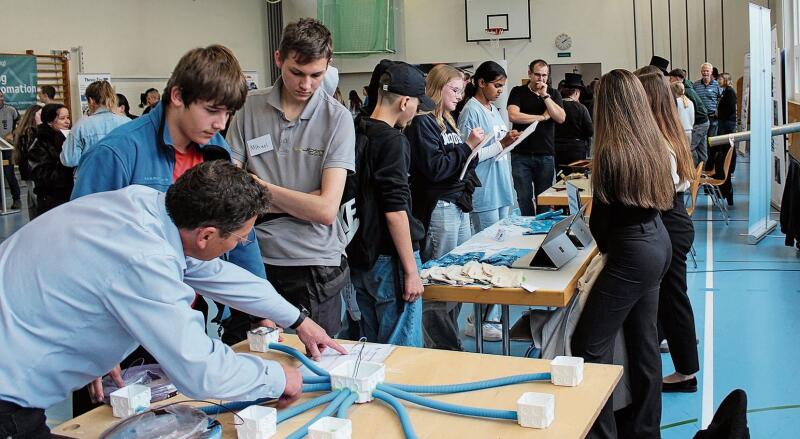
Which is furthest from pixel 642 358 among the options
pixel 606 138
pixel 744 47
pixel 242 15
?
pixel 242 15

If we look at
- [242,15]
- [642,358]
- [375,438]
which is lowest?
[642,358]

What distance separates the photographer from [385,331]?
2910mm

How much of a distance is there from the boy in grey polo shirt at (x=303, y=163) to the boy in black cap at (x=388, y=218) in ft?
1.07

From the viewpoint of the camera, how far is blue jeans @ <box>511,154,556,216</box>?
614 centimetres

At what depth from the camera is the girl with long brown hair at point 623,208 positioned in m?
2.69

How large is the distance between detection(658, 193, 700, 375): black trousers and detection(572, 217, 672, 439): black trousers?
0.51 metres

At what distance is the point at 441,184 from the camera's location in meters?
3.65

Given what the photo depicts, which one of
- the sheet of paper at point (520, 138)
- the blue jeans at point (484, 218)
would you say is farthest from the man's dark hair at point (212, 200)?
the blue jeans at point (484, 218)

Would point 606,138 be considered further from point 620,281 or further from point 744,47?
point 744,47

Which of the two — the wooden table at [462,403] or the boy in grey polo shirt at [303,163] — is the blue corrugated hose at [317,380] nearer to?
the wooden table at [462,403]

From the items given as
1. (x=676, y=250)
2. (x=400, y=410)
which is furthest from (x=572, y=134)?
(x=400, y=410)

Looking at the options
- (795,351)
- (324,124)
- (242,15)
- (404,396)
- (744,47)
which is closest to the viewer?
(404,396)

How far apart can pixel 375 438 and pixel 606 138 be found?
1.55m

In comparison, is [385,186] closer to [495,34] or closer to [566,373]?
[566,373]
